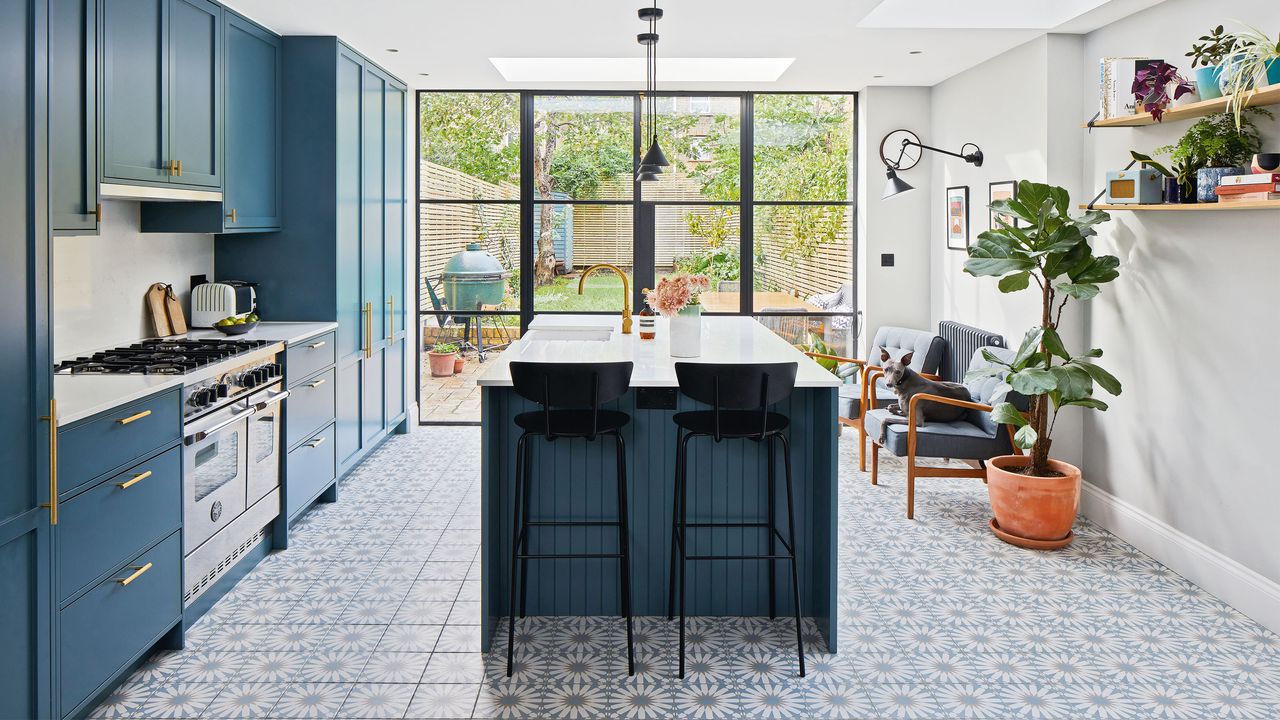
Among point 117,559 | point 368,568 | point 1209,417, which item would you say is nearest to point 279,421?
point 368,568

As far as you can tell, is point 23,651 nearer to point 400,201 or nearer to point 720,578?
point 720,578

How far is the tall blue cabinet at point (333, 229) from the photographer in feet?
15.9

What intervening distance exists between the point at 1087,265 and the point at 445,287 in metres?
4.58

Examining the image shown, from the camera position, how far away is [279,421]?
407 cm

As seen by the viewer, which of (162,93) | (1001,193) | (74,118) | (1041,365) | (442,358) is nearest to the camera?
(74,118)

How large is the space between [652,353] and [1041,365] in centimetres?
202

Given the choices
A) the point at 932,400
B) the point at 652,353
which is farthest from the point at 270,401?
the point at 932,400

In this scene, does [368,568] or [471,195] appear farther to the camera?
[471,195]

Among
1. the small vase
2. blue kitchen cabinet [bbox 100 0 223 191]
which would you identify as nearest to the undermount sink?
the small vase

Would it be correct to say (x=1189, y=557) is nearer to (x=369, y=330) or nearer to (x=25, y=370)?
(x=25, y=370)

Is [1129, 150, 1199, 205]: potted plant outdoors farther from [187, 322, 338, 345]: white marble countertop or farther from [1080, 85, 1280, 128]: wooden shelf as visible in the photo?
[187, 322, 338, 345]: white marble countertop

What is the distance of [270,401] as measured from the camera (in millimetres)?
3928

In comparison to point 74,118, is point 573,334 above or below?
below

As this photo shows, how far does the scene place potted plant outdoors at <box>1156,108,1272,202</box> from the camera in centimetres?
346
